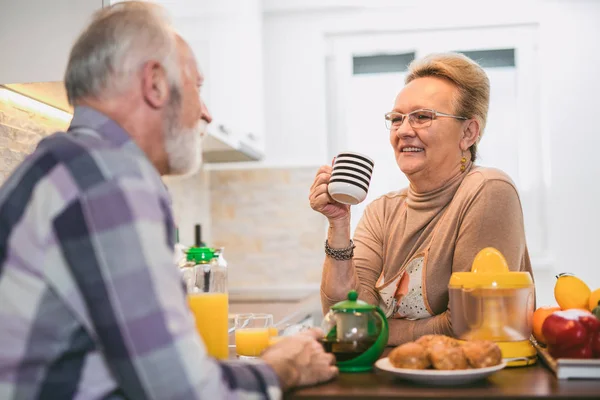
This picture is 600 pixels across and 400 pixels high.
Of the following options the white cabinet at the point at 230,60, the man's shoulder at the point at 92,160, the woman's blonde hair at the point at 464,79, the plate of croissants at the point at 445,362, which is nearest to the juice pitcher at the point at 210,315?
the plate of croissants at the point at 445,362

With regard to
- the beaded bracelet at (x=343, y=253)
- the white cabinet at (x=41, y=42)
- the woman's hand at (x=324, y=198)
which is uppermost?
the white cabinet at (x=41, y=42)

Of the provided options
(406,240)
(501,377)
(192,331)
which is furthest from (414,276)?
(192,331)

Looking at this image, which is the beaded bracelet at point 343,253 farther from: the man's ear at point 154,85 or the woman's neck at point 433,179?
the man's ear at point 154,85

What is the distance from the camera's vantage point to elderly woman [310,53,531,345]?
179cm

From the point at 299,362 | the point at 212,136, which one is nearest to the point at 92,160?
the point at 299,362

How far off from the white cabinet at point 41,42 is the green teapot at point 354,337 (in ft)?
3.64

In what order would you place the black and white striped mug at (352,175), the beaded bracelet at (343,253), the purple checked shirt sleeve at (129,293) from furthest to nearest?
the beaded bracelet at (343,253) → the black and white striped mug at (352,175) → the purple checked shirt sleeve at (129,293)

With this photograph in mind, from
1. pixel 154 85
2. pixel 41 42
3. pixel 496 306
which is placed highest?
pixel 41 42

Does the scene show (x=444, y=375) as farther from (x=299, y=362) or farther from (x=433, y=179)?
(x=433, y=179)

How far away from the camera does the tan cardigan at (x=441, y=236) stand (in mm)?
1781

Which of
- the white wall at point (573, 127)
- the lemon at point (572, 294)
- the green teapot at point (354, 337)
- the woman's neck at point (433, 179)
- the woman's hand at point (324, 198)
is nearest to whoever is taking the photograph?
the green teapot at point (354, 337)

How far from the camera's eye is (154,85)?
1.12 metres

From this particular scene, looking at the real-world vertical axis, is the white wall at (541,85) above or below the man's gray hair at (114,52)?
above

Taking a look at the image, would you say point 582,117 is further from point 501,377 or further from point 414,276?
point 501,377
